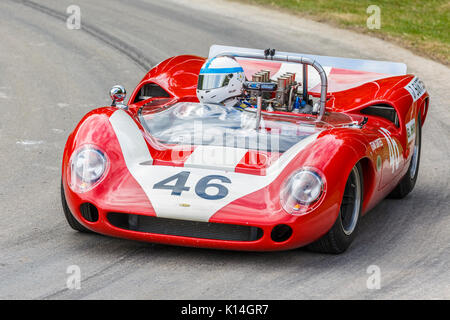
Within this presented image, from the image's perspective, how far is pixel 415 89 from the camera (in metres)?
7.62

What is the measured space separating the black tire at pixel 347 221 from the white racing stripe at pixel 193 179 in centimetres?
39

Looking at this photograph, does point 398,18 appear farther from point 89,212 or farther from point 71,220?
point 89,212

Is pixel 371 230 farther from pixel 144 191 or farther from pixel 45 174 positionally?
pixel 45 174

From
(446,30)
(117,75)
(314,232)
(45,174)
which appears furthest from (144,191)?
(446,30)

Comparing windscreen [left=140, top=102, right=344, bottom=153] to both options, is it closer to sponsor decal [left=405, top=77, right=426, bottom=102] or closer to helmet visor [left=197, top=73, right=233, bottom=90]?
helmet visor [left=197, top=73, right=233, bottom=90]

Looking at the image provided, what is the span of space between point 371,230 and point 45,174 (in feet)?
9.40

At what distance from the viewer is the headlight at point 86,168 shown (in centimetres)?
562

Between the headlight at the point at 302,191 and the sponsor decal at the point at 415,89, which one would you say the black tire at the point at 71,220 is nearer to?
the headlight at the point at 302,191

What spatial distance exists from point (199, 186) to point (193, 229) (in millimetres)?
269

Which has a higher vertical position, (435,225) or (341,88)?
(341,88)

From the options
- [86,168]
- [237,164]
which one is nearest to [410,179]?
[237,164]

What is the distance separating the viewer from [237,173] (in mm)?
5594

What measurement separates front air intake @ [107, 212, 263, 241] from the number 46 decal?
18cm

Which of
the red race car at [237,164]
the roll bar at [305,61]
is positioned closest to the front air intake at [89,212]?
the red race car at [237,164]
